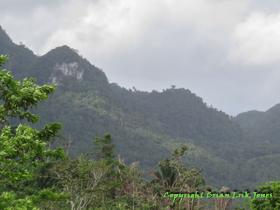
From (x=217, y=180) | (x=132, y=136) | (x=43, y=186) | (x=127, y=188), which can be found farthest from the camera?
(x=132, y=136)

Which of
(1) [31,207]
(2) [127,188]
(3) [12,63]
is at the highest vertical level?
(3) [12,63]

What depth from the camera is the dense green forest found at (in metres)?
95.6

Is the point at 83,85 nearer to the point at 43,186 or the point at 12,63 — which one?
the point at 12,63

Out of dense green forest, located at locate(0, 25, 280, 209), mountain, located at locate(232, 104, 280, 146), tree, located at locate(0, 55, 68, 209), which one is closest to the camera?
tree, located at locate(0, 55, 68, 209)

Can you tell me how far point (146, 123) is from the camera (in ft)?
423

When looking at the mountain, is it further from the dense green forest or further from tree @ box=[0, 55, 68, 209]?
tree @ box=[0, 55, 68, 209]

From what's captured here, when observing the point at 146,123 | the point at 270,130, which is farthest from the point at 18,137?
the point at 270,130

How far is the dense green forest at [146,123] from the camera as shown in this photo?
3765 inches

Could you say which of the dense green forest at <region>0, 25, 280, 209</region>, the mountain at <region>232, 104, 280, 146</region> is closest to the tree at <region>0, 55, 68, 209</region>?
the dense green forest at <region>0, 25, 280, 209</region>

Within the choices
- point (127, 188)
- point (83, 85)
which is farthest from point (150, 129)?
point (127, 188)

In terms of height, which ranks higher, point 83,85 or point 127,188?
point 83,85

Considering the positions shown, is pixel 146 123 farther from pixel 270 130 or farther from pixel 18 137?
pixel 18 137

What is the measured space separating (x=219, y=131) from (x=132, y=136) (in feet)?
231

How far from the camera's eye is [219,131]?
156 m
